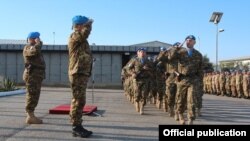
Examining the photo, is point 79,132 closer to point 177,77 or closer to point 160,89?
point 177,77

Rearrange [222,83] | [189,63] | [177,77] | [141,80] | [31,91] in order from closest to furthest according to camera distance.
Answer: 1. [31,91]
2. [189,63]
3. [177,77]
4. [141,80]
5. [222,83]

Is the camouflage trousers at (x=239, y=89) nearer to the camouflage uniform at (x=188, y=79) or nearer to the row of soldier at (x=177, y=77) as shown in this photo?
the row of soldier at (x=177, y=77)

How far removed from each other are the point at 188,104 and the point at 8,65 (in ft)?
97.7

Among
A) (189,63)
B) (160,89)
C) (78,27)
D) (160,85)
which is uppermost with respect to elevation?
(78,27)

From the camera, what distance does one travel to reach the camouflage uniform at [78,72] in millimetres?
8016

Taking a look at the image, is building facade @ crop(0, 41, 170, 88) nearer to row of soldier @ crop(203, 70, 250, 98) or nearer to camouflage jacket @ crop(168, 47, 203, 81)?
row of soldier @ crop(203, 70, 250, 98)

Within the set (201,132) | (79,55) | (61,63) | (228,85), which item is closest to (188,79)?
(79,55)

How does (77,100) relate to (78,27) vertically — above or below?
below

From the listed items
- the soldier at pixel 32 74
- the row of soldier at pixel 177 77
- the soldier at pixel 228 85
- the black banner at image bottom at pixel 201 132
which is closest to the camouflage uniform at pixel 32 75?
the soldier at pixel 32 74

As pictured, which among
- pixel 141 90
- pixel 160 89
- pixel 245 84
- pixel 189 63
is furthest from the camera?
pixel 245 84

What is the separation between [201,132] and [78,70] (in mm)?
2946

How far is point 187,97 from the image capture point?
383 inches

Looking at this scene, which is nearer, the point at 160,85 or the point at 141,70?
the point at 141,70

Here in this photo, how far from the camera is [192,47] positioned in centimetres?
999
